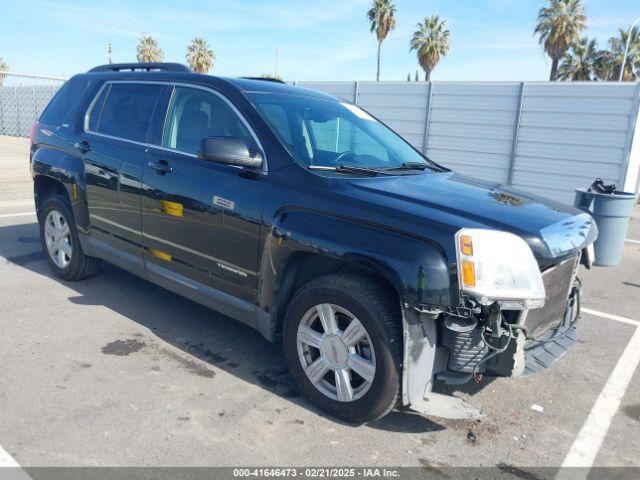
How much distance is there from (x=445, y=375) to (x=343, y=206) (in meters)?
1.09

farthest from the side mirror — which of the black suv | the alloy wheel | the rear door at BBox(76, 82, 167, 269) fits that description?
the alloy wheel

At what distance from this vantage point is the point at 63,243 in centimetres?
523

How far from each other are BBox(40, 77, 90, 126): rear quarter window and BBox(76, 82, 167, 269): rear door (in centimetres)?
34

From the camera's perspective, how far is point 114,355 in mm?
3789

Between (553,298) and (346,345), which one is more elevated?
(553,298)

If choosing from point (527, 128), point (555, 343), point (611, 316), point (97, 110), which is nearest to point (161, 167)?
point (97, 110)

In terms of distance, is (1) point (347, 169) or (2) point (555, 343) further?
(1) point (347, 169)

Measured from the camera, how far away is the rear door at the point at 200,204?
347cm

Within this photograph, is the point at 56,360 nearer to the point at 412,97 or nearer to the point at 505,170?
the point at 505,170

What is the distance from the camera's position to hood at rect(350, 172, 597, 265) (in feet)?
9.11

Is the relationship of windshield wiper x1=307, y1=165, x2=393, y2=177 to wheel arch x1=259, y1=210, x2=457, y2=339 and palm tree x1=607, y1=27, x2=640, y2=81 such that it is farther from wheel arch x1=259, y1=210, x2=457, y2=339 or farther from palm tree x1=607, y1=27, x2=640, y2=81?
palm tree x1=607, y1=27, x2=640, y2=81

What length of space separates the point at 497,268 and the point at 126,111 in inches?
132

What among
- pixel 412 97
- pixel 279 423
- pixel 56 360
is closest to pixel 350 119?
pixel 279 423

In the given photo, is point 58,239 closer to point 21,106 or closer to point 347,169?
point 347,169
